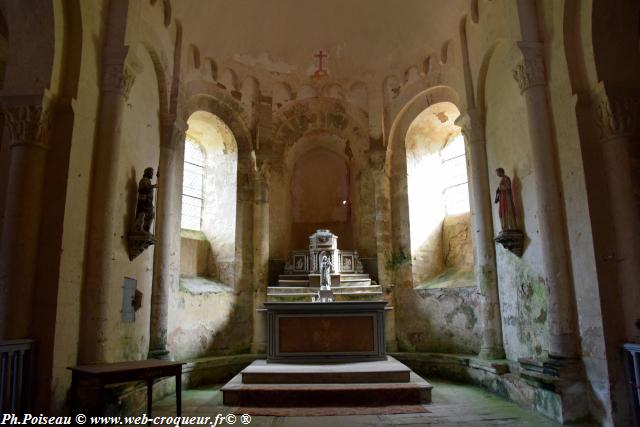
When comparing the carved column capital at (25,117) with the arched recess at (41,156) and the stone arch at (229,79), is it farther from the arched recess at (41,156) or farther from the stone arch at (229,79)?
the stone arch at (229,79)

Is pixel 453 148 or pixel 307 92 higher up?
pixel 307 92

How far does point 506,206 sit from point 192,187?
7.34 meters

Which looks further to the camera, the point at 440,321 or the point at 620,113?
the point at 440,321

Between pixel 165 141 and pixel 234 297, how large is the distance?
154 inches

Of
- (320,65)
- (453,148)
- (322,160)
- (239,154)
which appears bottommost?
(239,154)

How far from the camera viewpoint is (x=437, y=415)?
6.13 m

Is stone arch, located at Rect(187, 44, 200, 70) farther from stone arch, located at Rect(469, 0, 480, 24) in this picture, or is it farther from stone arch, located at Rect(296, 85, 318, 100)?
stone arch, located at Rect(469, 0, 480, 24)

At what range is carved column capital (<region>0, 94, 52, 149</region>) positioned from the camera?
559 cm

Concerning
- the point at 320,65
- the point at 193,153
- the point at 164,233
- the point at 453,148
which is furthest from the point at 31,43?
the point at 453,148

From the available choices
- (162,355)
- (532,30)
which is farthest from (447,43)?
(162,355)

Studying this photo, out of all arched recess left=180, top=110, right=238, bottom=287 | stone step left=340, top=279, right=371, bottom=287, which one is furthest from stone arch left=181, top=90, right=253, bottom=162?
stone step left=340, top=279, right=371, bottom=287

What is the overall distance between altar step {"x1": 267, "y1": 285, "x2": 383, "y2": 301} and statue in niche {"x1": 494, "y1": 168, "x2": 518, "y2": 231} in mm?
3609

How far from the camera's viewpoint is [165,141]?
8906mm

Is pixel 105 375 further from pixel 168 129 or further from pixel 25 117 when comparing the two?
pixel 168 129
